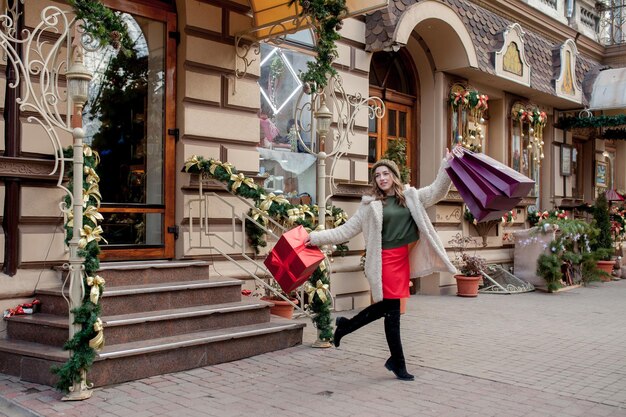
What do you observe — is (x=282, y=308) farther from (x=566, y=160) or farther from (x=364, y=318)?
(x=566, y=160)

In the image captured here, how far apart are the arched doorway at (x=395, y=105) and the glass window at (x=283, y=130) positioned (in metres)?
1.81

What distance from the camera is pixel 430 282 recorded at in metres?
12.2

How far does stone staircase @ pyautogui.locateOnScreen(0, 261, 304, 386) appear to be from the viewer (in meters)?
5.70

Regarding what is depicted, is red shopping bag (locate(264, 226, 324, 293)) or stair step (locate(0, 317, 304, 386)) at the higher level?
red shopping bag (locate(264, 226, 324, 293))

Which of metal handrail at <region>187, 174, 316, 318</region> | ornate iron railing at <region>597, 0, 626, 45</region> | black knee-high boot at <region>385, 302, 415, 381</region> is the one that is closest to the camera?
black knee-high boot at <region>385, 302, 415, 381</region>

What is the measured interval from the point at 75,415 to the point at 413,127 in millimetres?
9191

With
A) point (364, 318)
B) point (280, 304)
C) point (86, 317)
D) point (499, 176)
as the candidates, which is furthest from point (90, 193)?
point (499, 176)

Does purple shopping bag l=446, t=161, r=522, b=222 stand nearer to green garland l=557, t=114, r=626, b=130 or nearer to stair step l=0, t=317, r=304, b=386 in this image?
stair step l=0, t=317, r=304, b=386

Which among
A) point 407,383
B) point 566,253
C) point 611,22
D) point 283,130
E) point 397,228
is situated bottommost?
point 407,383

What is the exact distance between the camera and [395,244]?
19.5 ft

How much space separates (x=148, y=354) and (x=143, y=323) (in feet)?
1.18

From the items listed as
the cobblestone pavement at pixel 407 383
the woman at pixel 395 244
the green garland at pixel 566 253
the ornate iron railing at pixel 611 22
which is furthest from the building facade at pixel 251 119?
the ornate iron railing at pixel 611 22

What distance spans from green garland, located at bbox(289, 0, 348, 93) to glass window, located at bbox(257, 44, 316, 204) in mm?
2087

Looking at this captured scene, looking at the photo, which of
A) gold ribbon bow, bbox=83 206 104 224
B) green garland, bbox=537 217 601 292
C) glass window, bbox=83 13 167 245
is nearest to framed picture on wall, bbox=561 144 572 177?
green garland, bbox=537 217 601 292
